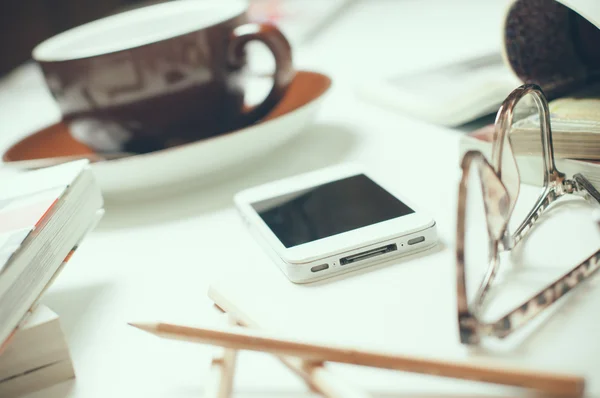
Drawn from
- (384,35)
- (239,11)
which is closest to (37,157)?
(239,11)

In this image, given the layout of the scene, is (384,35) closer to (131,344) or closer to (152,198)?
(152,198)

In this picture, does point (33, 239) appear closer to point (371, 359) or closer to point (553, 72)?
point (371, 359)

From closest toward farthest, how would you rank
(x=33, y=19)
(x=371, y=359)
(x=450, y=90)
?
(x=371, y=359) → (x=450, y=90) → (x=33, y=19)

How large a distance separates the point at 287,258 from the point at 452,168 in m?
0.17

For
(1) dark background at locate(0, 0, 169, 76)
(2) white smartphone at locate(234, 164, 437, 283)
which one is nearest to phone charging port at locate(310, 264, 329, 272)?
(2) white smartphone at locate(234, 164, 437, 283)

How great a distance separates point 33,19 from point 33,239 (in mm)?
1123

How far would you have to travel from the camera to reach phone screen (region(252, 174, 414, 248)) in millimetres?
358

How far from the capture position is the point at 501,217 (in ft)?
0.91

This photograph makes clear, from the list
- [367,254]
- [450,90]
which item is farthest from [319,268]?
[450,90]

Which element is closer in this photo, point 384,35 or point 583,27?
point 583,27

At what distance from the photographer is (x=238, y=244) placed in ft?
1.28

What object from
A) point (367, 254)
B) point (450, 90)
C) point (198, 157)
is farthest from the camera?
point (450, 90)

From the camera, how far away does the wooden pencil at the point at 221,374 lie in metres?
A: 0.25

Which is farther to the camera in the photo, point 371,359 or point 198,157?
point 198,157
